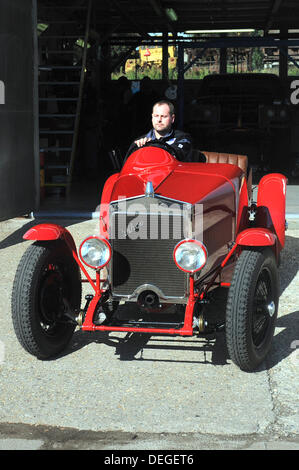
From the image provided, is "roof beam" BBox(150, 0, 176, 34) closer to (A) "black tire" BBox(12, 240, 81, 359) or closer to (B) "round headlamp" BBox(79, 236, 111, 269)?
(A) "black tire" BBox(12, 240, 81, 359)

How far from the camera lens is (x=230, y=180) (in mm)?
5012

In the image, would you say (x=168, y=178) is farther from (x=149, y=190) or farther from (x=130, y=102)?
(x=130, y=102)

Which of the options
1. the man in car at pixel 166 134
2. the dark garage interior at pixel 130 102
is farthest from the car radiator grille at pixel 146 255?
the dark garage interior at pixel 130 102

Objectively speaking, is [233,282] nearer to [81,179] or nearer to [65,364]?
[65,364]

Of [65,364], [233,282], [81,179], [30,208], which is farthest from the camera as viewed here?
[81,179]

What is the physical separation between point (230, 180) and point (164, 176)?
0.55 m

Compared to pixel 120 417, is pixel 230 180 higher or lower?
higher

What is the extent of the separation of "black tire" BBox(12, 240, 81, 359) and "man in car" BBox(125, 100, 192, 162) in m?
1.25

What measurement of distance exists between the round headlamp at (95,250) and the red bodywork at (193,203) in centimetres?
8

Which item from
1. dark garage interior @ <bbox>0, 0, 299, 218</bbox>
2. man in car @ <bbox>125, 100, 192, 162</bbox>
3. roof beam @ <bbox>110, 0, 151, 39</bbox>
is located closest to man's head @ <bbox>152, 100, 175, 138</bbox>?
man in car @ <bbox>125, 100, 192, 162</bbox>

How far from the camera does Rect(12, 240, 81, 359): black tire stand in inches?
167

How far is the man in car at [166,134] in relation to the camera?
17.7 ft
